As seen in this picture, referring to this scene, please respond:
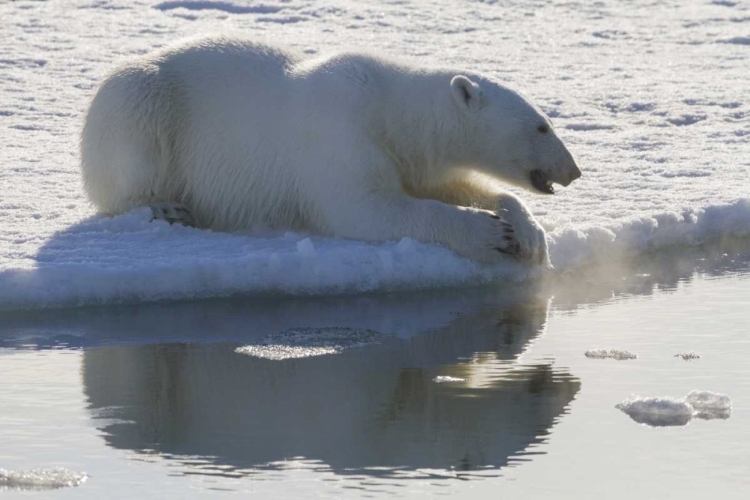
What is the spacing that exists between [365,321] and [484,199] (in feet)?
5.05

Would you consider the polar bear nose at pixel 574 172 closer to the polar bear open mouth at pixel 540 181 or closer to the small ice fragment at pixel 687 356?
the polar bear open mouth at pixel 540 181

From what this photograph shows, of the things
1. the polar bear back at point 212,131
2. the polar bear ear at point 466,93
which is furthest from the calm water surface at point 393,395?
the polar bear back at point 212,131

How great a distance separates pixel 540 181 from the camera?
288 inches

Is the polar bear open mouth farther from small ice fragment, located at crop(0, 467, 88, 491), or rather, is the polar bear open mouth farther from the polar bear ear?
small ice fragment, located at crop(0, 467, 88, 491)

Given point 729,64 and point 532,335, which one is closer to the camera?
point 532,335

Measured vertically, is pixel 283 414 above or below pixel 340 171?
below

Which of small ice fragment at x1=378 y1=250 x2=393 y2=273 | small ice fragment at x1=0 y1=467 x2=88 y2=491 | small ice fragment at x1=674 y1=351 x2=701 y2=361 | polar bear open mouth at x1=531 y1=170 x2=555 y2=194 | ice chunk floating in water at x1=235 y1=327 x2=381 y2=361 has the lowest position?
ice chunk floating in water at x1=235 y1=327 x2=381 y2=361

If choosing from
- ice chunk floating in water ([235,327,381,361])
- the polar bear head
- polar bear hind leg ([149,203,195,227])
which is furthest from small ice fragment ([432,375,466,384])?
polar bear hind leg ([149,203,195,227])

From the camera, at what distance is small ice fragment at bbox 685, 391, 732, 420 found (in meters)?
4.57

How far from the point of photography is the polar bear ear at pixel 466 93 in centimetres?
720

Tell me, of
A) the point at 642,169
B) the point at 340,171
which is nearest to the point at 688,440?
the point at 340,171

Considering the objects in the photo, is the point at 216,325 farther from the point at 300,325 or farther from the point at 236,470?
the point at 236,470

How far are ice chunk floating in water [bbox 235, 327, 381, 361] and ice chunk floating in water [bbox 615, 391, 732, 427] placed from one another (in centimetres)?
136

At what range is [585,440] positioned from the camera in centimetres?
433
